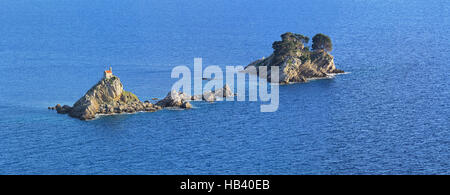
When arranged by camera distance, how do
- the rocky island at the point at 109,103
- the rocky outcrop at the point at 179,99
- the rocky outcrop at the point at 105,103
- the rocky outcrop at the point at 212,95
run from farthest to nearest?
the rocky outcrop at the point at 212,95, the rocky outcrop at the point at 179,99, the rocky island at the point at 109,103, the rocky outcrop at the point at 105,103

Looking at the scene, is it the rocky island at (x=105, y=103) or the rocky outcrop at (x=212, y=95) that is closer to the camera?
the rocky island at (x=105, y=103)

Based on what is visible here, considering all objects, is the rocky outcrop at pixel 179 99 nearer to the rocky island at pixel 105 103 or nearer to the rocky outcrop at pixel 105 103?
the rocky island at pixel 105 103

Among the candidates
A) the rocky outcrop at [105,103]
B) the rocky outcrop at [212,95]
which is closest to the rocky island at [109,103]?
the rocky outcrop at [105,103]

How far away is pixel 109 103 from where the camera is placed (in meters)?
184

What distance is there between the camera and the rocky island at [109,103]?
595 feet

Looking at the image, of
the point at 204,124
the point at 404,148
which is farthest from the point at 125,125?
the point at 404,148

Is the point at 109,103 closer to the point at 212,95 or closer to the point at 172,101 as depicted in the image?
the point at 172,101

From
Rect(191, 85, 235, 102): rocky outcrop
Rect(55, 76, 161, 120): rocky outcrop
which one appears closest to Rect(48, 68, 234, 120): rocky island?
Rect(55, 76, 161, 120): rocky outcrop

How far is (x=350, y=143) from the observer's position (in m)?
165

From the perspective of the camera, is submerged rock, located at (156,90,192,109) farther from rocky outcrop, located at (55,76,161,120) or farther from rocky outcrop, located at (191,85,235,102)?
rocky outcrop, located at (191,85,235,102)

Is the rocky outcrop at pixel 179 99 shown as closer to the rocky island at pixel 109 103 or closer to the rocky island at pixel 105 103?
the rocky island at pixel 109 103

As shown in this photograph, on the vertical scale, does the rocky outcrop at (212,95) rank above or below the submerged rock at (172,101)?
above

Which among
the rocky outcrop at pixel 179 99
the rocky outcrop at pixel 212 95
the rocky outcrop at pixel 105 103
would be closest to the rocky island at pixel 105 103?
the rocky outcrop at pixel 105 103

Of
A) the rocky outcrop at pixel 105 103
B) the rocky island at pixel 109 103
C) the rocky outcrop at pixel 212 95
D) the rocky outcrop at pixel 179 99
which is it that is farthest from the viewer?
the rocky outcrop at pixel 212 95
